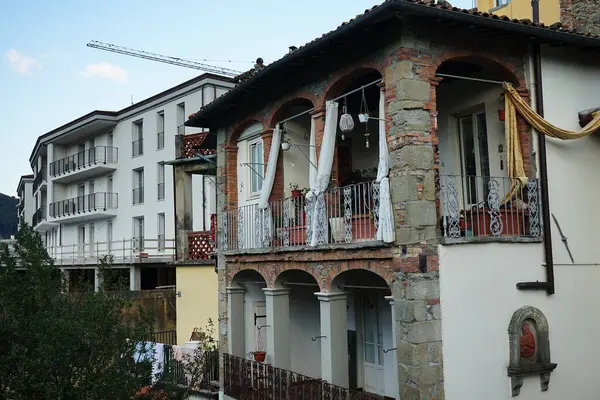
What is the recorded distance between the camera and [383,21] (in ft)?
30.2

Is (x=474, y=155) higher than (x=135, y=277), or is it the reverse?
(x=474, y=155)

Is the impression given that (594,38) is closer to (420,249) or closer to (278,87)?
(420,249)

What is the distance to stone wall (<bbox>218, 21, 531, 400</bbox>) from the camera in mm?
8953

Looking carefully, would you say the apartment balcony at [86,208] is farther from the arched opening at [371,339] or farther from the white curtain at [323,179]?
the white curtain at [323,179]

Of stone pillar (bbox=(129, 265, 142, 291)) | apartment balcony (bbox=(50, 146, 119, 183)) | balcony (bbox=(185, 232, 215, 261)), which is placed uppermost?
apartment balcony (bbox=(50, 146, 119, 183))

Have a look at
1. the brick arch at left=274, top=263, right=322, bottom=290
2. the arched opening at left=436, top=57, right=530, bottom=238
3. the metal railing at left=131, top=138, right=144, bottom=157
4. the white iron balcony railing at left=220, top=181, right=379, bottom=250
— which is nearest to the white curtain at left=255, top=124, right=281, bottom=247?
the white iron balcony railing at left=220, top=181, right=379, bottom=250

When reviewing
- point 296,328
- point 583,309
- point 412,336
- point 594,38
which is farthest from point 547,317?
point 296,328

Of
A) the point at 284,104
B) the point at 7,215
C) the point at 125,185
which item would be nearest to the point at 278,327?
the point at 284,104

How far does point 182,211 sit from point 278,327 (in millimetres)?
7871

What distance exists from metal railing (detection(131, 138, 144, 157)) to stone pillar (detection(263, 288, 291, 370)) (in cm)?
2180

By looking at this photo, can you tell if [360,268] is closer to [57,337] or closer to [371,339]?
[371,339]

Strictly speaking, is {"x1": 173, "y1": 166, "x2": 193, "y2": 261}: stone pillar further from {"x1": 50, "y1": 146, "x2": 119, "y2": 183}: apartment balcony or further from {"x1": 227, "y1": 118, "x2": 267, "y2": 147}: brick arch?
{"x1": 50, "y1": 146, "x2": 119, "y2": 183}: apartment balcony

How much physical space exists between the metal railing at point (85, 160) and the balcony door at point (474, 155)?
86.3 feet

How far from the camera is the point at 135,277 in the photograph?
28.7 metres
